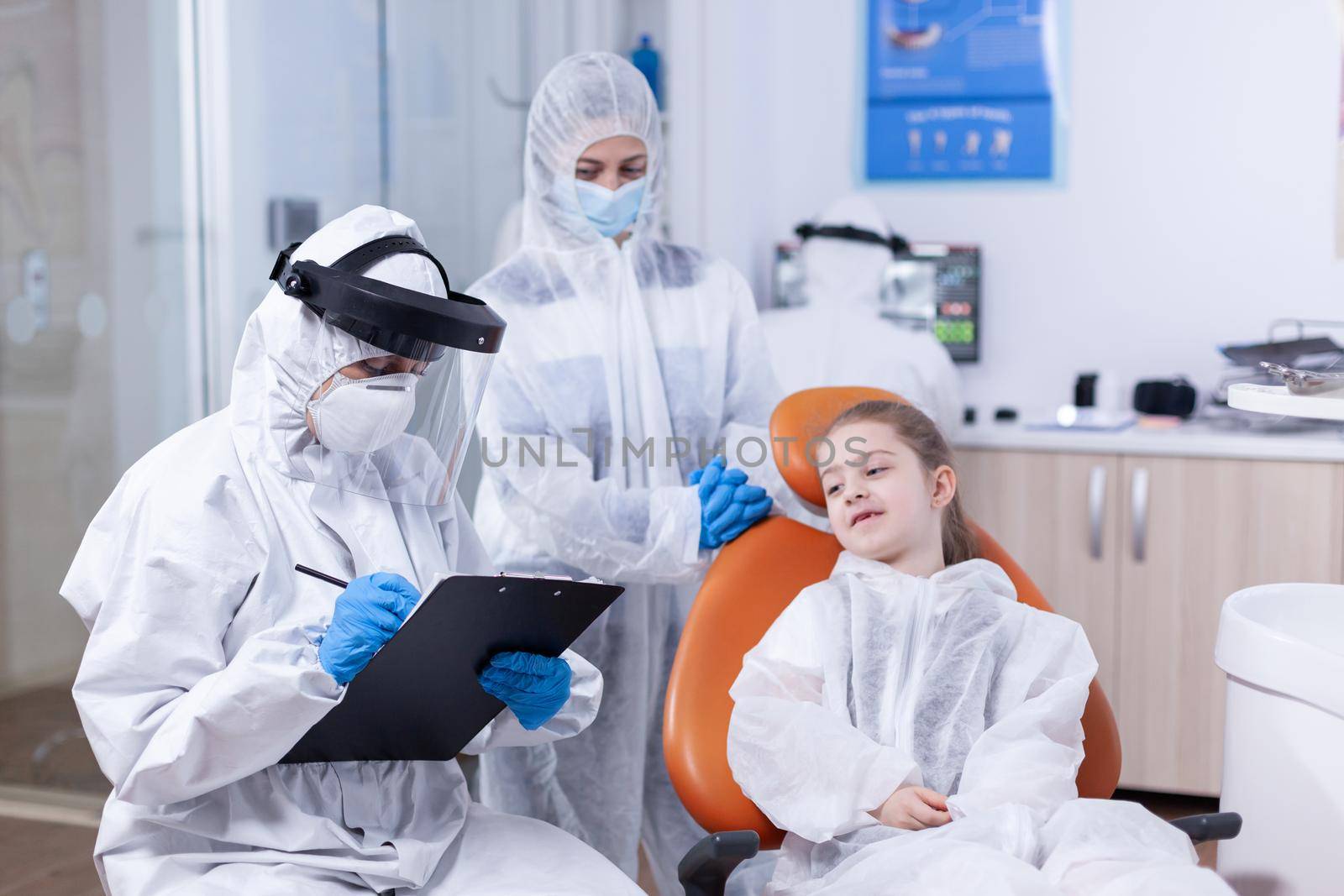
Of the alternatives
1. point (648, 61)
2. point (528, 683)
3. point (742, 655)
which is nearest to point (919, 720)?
point (742, 655)

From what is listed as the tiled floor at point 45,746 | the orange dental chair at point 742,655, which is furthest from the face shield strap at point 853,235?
the tiled floor at point 45,746

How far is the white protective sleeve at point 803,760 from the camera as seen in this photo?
138cm

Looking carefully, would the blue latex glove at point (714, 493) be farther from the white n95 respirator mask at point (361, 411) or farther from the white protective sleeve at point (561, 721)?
the white n95 respirator mask at point (361, 411)

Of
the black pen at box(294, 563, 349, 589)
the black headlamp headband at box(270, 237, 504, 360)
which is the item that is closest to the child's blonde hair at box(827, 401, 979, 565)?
the black headlamp headband at box(270, 237, 504, 360)

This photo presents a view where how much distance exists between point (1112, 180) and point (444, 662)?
249cm

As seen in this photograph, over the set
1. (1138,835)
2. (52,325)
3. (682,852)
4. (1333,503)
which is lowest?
(682,852)

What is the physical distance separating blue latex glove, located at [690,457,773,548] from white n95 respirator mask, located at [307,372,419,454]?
0.57m

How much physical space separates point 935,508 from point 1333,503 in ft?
4.47

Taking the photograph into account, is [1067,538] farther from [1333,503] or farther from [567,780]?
[567,780]

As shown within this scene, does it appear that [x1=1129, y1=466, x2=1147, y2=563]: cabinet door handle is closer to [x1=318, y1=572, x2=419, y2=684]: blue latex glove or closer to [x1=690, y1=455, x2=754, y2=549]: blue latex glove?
[x1=690, y1=455, x2=754, y2=549]: blue latex glove

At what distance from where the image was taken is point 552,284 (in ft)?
6.27

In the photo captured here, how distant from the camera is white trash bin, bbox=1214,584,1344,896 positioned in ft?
4.47

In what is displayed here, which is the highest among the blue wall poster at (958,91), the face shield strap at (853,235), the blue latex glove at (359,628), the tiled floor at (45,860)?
the blue wall poster at (958,91)

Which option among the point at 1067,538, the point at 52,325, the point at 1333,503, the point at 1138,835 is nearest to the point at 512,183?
the point at 52,325
